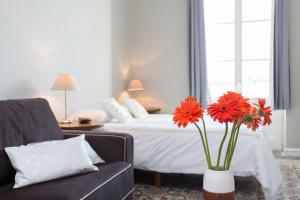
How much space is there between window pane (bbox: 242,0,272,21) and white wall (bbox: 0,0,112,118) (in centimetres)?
207

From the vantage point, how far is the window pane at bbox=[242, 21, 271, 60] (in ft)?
16.3

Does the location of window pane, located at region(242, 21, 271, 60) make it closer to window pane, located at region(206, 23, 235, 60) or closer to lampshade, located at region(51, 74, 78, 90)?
window pane, located at region(206, 23, 235, 60)

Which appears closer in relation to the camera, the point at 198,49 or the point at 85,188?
the point at 85,188

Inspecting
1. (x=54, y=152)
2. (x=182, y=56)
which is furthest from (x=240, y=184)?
(x=182, y=56)

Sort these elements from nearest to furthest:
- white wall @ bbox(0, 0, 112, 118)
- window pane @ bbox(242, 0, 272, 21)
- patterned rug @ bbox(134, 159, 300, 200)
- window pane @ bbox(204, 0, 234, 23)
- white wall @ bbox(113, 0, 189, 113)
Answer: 1. white wall @ bbox(0, 0, 112, 118)
2. patterned rug @ bbox(134, 159, 300, 200)
3. window pane @ bbox(242, 0, 272, 21)
4. window pane @ bbox(204, 0, 234, 23)
5. white wall @ bbox(113, 0, 189, 113)

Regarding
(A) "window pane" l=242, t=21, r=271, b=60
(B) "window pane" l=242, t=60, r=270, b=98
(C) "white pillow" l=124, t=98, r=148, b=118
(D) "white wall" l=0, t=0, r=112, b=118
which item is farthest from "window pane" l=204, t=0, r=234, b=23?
(C) "white pillow" l=124, t=98, r=148, b=118

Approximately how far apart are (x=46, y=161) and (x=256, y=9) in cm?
414

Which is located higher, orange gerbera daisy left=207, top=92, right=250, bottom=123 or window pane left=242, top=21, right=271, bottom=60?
window pane left=242, top=21, right=271, bottom=60

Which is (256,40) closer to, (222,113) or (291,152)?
(291,152)

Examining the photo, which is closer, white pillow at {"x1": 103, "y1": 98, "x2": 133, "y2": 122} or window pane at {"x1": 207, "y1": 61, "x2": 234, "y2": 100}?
white pillow at {"x1": 103, "y1": 98, "x2": 133, "y2": 122}

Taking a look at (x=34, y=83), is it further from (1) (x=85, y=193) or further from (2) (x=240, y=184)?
(2) (x=240, y=184)

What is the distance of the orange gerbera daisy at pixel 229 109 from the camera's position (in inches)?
50.7

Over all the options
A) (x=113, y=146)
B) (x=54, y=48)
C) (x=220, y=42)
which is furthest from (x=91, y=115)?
(x=220, y=42)

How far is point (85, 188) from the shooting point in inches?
Result: 70.8
